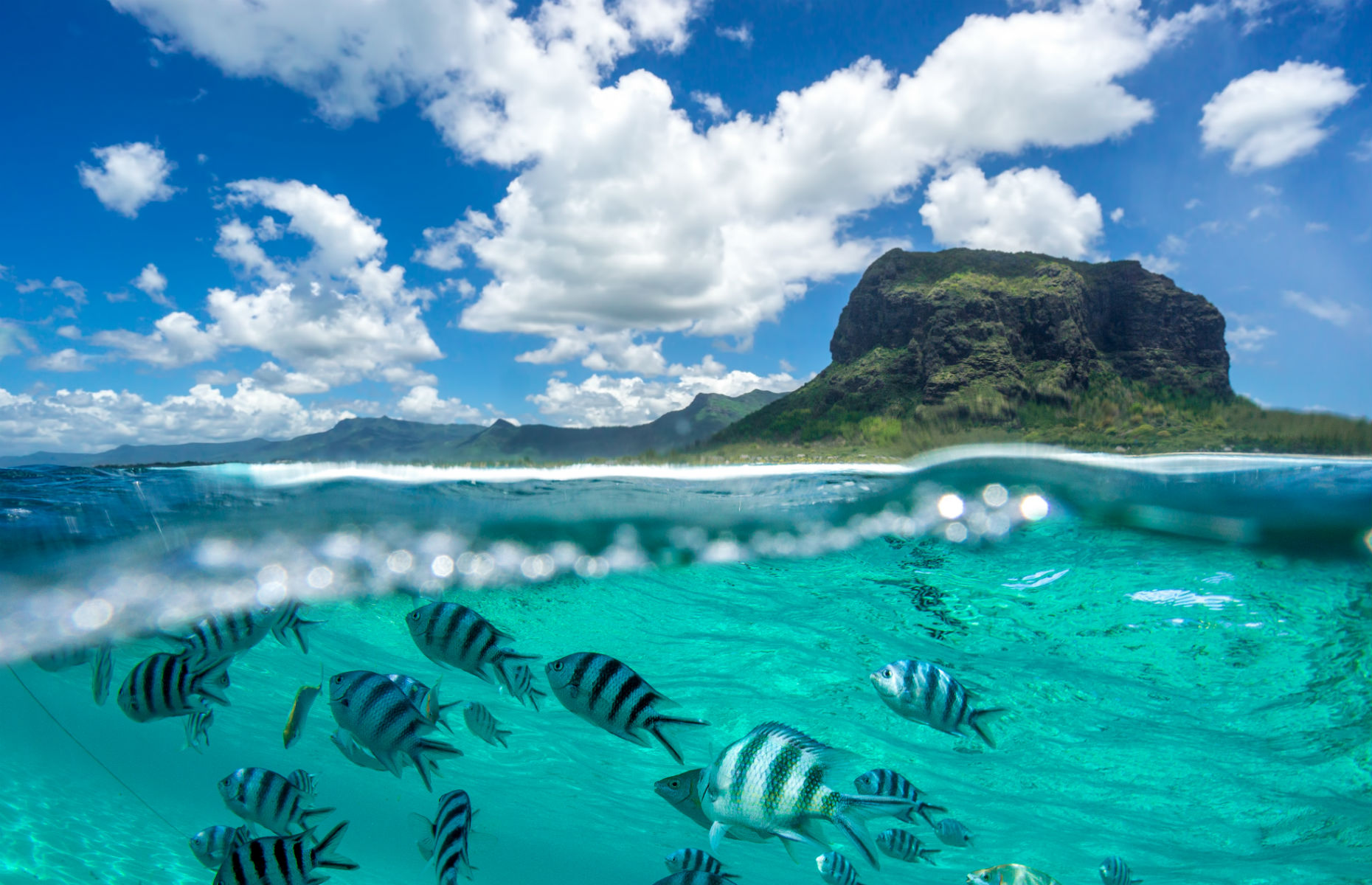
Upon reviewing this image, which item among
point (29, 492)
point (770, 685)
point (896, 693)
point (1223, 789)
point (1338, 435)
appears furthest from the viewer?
point (770, 685)

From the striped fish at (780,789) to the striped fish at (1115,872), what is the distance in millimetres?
6416

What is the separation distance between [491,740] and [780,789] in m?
4.10

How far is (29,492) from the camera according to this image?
1151 cm

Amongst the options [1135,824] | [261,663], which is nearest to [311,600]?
[261,663]

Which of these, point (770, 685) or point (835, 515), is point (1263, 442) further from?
point (770, 685)

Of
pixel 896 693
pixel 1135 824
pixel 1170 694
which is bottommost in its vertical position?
pixel 1135 824

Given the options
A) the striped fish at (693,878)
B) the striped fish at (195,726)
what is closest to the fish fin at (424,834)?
the striped fish at (693,878)

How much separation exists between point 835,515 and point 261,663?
717 inches

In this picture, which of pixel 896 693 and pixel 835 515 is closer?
pixel 896 693

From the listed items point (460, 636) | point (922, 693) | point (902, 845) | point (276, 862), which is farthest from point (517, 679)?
point (902, 845)

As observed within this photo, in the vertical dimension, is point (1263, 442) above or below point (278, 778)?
above

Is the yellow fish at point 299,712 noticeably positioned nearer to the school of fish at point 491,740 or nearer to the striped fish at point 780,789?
the school of fish at point 491,740

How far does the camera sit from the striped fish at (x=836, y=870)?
5449mm

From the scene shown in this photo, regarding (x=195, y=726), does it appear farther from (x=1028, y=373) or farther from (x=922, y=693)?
(x=1028, y=373)
